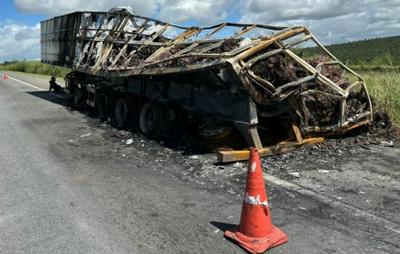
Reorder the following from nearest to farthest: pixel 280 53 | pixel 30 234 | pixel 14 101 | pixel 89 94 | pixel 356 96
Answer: pixel 30 234, pixel 280 53, pixel 356 96, pixel 89 94, pixel 14 101

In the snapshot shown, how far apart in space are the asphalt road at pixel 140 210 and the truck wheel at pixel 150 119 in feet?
3.27

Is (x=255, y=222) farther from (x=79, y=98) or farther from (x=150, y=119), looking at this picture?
(x=79, y=98)

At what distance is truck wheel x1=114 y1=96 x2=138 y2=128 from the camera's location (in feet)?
34.7

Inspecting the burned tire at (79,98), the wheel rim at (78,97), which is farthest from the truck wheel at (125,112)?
the wheel rim at (78,97)

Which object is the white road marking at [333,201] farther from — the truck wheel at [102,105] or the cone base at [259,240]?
the truck wheel at [102,105]

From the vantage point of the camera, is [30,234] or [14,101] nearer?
[30,234]

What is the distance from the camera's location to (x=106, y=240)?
169 inches

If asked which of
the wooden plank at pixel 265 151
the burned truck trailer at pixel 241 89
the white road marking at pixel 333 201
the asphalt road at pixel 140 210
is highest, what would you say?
the burned truck trailer at pixel 241 89

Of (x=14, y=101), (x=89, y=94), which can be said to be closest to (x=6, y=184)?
(x=89, y=94)

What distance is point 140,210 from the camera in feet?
16.8

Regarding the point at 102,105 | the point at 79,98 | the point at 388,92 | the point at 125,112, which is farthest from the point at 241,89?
the point at 79,98

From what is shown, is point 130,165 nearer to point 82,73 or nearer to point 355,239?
point 355,239

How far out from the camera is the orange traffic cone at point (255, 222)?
4.16m

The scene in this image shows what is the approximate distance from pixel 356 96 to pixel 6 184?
21.4 ft
